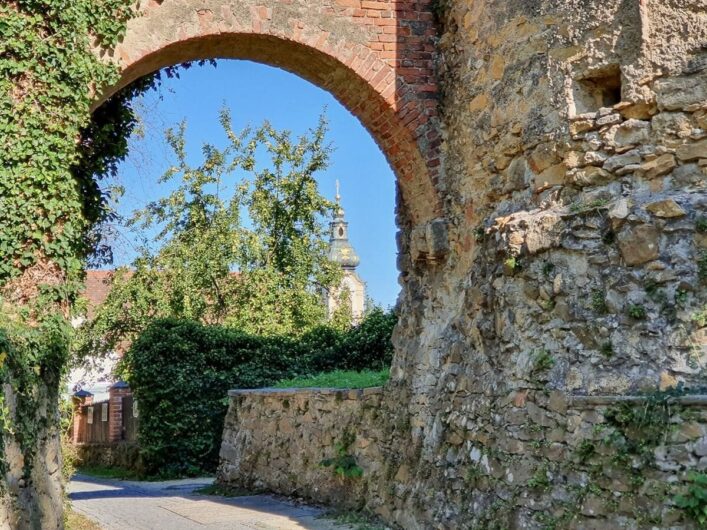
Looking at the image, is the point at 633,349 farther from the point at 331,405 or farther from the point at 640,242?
the point at 331,405

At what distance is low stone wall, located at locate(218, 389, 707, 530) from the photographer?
4570 mm

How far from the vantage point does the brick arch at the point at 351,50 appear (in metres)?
7.14

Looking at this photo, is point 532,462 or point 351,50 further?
point 351,50

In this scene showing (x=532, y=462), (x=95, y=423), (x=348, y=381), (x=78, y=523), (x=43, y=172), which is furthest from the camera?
(x=95, y=423)

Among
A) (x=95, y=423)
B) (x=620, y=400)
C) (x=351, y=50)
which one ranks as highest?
(x=351, y=50)

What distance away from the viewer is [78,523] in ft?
25.6

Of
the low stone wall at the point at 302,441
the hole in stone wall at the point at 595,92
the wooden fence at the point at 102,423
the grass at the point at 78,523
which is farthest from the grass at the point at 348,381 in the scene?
the wooden fence at the point at 102,423

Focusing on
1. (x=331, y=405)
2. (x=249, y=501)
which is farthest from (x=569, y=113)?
(x=249, y=501)

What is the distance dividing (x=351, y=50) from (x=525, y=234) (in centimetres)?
252

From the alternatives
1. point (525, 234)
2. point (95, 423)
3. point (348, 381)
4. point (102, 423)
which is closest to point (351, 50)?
point (525, 234)

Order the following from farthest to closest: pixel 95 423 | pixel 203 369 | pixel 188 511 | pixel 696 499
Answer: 1. pixel 95 423
2. pixel 203 369
3. pixel 188 511
4. pixel 696 499

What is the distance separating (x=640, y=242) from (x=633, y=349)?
0.64 metres

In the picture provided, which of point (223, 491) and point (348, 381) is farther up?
point (348, 381)

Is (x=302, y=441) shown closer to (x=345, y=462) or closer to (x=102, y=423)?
(x=345, y=462)
